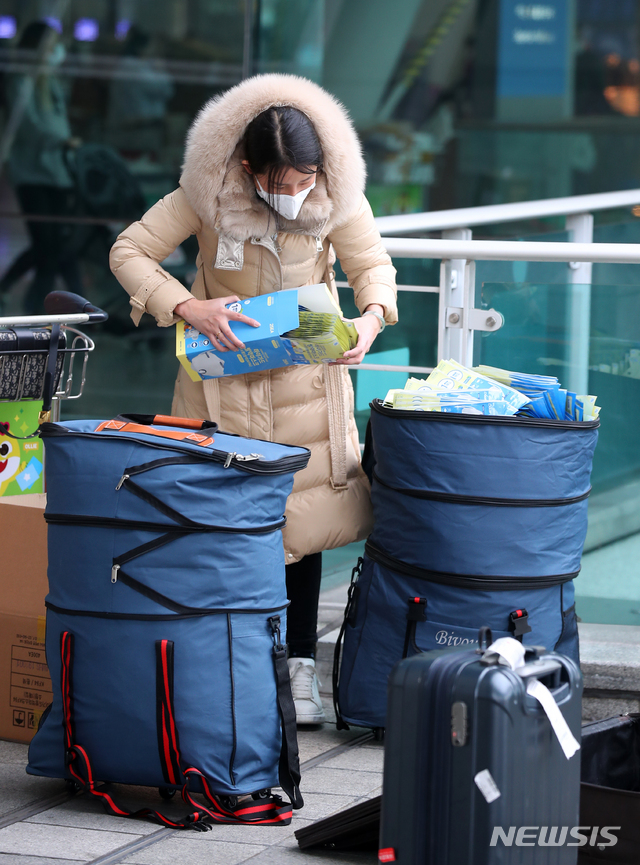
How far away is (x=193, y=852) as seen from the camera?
2.06 m

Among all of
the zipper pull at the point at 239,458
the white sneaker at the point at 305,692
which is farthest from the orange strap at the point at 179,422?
the white sneaker at the point at 305,692

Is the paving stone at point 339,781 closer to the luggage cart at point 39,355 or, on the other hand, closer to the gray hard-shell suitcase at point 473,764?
the gray hard-shell suitcase at point 473,764

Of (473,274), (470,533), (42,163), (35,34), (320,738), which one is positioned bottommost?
(320,738)

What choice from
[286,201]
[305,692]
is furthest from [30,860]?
[286,201]

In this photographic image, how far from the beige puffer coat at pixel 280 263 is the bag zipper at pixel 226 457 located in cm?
49

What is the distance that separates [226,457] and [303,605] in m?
0.86

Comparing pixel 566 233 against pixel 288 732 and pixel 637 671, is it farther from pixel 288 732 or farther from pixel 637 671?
pixel 288 732

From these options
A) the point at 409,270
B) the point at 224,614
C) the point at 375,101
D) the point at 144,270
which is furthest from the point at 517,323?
the point at 375,101

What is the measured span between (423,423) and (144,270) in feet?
2.55

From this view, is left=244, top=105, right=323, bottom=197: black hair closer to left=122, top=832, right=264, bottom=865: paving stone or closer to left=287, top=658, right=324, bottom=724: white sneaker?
left=287, top=658, right=324, bottom=724: white sneaker

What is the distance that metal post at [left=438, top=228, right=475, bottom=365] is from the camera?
3.31 metres

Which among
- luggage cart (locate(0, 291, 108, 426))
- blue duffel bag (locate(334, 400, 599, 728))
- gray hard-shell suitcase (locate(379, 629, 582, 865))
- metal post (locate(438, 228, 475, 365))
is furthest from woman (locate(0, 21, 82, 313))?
gray hard-shell suitcase (locate(379, 629, 582, 865))

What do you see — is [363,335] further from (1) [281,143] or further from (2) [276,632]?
(2) [276,632]

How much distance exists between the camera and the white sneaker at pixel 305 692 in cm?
279
